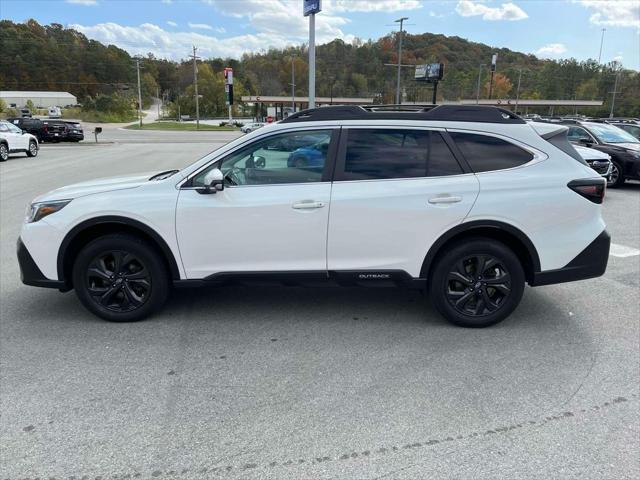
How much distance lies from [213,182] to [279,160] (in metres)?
0.60

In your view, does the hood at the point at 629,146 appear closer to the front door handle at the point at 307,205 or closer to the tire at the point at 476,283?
the tire at the point at 476,283

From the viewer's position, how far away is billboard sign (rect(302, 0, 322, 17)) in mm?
14336

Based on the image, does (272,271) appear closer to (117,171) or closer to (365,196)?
(365,196)

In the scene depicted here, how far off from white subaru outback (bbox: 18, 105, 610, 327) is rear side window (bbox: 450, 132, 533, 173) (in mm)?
12

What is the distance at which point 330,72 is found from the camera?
133125mm

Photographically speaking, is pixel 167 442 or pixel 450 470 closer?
pixel 450 470

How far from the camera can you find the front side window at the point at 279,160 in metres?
4.05

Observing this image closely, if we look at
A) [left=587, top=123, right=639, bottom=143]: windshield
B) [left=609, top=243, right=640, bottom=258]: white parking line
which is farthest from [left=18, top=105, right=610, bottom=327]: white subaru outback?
[left=587, top=123, right=639, bottom=143]: windshield

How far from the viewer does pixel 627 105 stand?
91000 mm

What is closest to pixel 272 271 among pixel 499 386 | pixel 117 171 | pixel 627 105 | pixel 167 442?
pixel 167 442

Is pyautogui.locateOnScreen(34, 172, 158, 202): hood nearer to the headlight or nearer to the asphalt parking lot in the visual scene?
the headlight

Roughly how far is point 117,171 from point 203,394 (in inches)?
544

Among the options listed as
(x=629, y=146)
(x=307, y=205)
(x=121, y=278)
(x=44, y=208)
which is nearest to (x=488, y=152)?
(x=307, y=205)

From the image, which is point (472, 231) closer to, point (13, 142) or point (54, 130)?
point (13, 142)
